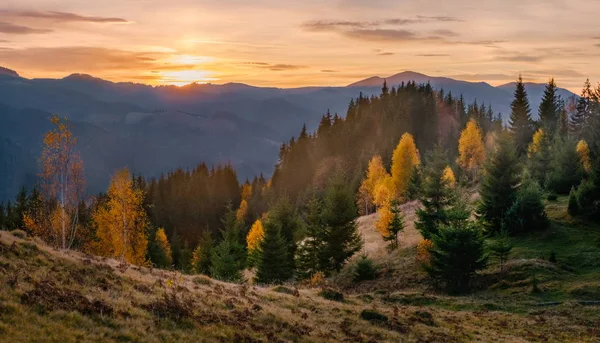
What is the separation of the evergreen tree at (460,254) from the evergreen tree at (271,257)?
18800 mm

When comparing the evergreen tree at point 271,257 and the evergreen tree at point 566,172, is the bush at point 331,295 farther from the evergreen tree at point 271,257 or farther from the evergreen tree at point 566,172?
the evergreen tree at point 566,172

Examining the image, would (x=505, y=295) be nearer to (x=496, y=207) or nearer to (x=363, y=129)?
(x=496, y=207)

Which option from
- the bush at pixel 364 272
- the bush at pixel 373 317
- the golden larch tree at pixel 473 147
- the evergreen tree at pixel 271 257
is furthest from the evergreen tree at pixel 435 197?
the golden larch tree at pixel 473 147

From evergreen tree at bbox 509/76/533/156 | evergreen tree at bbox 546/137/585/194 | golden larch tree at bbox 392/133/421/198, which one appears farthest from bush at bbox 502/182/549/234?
evergreen tree at bbox 509/76/533/156

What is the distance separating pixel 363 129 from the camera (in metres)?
157

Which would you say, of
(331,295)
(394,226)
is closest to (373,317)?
(331,295)

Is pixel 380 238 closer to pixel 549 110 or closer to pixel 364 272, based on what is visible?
pixel 364 272

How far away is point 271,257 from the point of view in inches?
2105

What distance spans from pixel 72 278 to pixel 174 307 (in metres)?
4.11

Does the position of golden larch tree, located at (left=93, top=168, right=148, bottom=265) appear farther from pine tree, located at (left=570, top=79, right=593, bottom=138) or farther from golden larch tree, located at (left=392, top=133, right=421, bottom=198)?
pine tree, located at (left=570, top=79, right=593, bottom=138)

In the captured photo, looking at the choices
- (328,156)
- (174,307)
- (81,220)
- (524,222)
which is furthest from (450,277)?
(328,156)

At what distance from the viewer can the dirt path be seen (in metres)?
59.0

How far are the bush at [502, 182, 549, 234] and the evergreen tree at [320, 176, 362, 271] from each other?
1629cm

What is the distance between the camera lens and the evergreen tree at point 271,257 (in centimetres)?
5322
